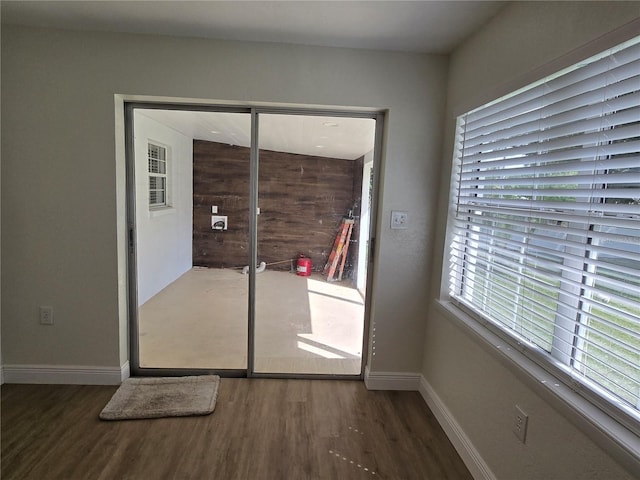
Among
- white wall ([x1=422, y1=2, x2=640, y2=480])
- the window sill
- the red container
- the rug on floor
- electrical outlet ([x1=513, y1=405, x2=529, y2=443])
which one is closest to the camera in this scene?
the window sill

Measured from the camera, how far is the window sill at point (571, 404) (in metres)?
1.05

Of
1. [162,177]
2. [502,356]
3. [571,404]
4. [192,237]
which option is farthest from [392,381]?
[162,177]

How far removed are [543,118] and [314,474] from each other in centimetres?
199

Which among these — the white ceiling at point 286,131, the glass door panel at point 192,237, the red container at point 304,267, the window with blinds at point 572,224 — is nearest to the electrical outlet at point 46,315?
the glass door panel at point 192,237

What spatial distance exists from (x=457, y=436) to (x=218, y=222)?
2.10m

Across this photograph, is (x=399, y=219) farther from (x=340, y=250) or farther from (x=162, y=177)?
(x=162, y=177)

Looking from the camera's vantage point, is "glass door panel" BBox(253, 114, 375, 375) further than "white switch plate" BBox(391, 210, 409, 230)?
Yes

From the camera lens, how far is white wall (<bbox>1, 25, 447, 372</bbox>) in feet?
7.56

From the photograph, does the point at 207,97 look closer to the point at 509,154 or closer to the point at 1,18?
the point at 1,18

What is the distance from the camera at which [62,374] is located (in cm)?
253

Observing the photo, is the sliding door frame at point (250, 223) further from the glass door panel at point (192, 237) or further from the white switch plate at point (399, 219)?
the white switch plate at point (399, 219)

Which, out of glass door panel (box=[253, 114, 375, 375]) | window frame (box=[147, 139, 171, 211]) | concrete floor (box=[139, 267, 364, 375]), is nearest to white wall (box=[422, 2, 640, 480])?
glass door panel (box=[253, 114, 375, 375])

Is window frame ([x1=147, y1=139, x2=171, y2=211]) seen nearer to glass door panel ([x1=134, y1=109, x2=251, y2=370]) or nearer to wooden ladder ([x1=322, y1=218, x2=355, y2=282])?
glass door panel ([x1=134, y1=109, x2=251, y2=370])

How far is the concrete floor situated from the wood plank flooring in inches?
12.2
